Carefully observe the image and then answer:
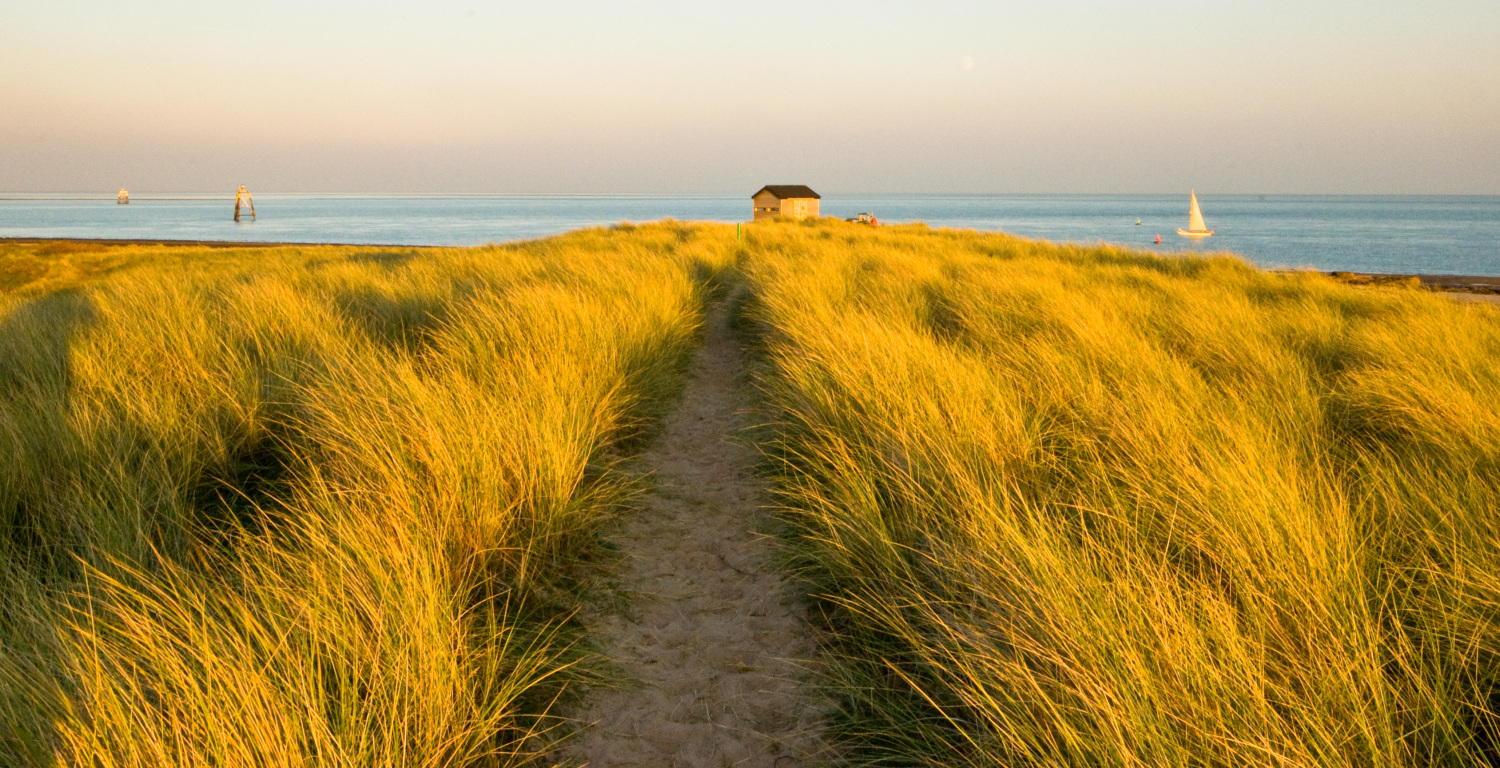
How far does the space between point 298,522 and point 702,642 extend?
1688 millimetres

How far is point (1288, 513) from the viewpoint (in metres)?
2.56

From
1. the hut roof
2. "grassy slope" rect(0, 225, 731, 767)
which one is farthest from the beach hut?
"grassy slope" rect(0, 225, 731, 767)

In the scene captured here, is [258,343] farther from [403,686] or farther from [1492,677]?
[1492,677]

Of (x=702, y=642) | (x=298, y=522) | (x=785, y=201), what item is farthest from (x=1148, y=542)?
(x=785, y=201)

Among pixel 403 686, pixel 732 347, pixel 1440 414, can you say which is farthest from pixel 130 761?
pixel 732 347

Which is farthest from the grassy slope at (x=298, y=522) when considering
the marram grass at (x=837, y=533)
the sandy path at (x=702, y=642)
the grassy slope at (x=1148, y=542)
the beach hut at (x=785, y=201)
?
the beach hut at (x=785, y=201)

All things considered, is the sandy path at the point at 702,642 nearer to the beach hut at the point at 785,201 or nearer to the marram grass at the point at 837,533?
the marram grass at the point at 837,533

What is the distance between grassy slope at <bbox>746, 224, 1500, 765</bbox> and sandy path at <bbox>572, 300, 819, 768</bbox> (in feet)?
0.78

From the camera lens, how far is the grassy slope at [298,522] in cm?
174

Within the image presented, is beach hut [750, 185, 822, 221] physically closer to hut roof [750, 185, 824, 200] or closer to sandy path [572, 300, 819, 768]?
hut roof [750, 185, 824, 200]

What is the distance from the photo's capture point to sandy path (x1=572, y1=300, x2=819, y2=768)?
2.46m

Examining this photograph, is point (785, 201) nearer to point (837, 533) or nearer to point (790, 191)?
point (790, 191)

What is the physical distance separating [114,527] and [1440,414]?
6.28 metres

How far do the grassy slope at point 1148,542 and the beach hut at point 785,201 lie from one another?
132 feet
